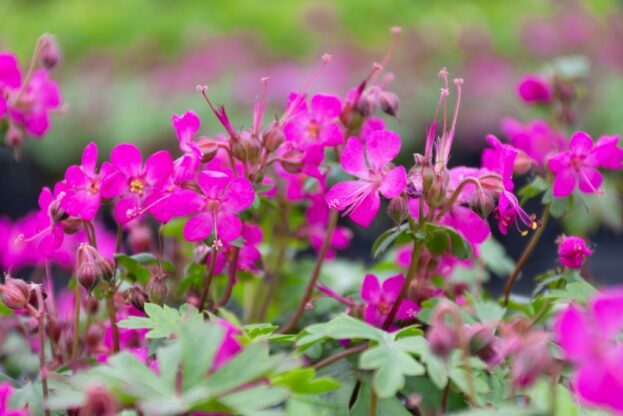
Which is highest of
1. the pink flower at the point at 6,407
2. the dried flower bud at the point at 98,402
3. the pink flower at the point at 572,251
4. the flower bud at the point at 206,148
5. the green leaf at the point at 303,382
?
the flower bud at the point at 206,148

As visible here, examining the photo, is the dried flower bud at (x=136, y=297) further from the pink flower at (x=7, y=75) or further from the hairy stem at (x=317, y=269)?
the pink flower at (x=7, y=75)

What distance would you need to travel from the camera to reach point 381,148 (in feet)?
2.78

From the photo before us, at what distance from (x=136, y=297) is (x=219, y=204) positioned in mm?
121

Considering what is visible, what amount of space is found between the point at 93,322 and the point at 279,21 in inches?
188

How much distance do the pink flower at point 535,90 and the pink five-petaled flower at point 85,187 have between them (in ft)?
2.16

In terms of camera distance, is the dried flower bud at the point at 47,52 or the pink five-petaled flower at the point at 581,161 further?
the dried flower bud at the point at 47,52

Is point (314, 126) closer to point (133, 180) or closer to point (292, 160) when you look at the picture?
point (292, 160)

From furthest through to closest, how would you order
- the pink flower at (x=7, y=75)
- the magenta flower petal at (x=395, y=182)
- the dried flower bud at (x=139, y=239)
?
the dried flower bud at (x=139, y=239), the pink flower at (x=7, y=75), the magenta flower petal at (x=395, y=182)

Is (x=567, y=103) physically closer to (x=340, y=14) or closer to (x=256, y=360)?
(x=256, y=360)

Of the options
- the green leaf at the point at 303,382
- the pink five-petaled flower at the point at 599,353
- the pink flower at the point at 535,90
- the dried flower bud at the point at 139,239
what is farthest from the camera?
the pink flower at the point at 535,90

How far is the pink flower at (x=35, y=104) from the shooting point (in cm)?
107

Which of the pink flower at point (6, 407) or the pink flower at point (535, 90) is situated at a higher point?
the pink flower at point (535, 90)

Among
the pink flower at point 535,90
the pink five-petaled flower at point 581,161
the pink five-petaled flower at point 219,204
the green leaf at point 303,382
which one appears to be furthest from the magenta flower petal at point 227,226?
the pink flower at point 535,90

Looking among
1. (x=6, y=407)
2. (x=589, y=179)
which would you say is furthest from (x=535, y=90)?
(x=6, y=407)
